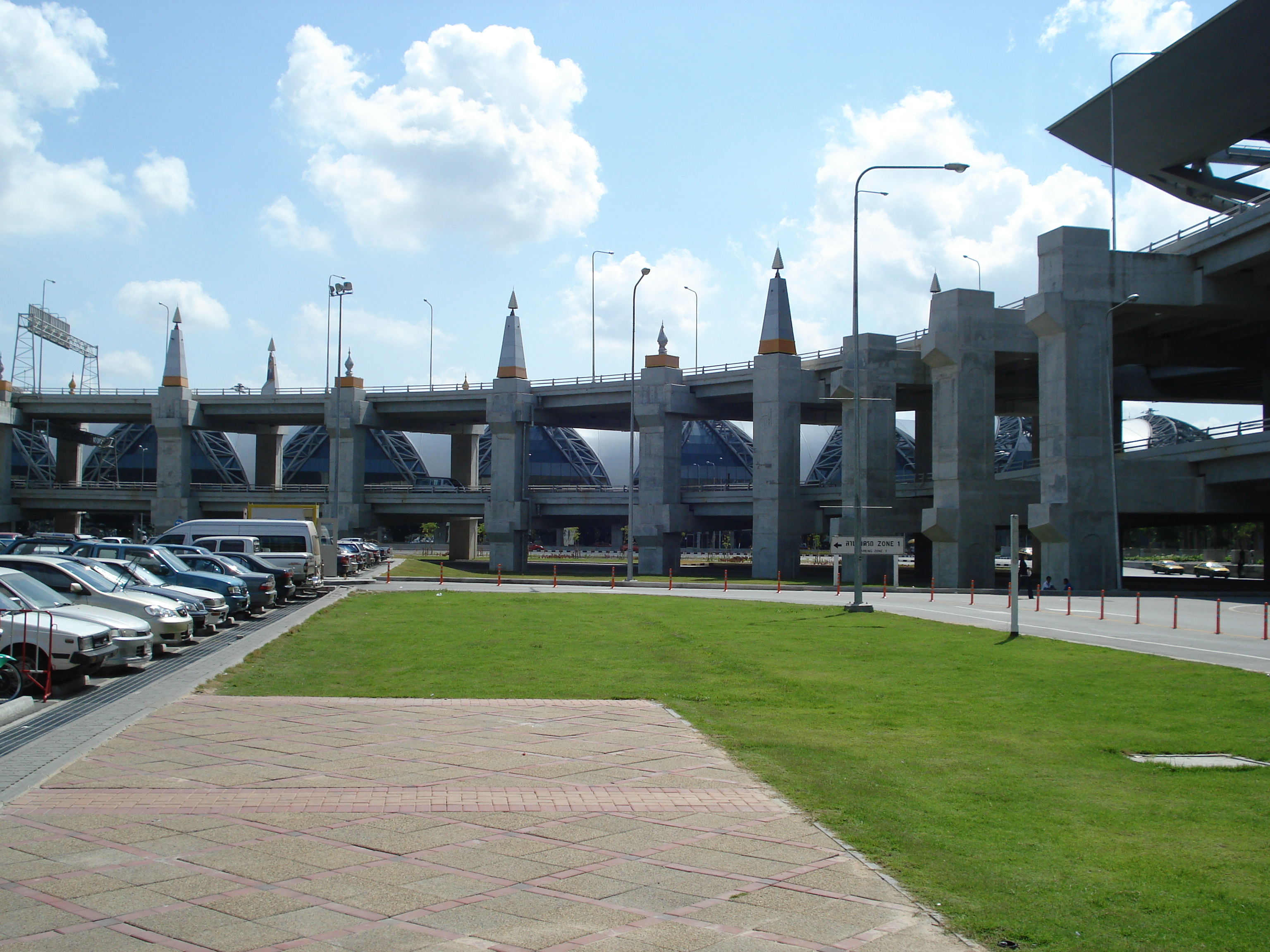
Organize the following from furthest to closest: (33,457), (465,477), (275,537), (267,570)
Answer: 1. (33,457)
2. (465,477)
3. (275,537)
4. (267,570)

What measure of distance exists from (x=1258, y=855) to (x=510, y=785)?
5463 millimetres

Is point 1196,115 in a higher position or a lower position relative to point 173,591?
higher

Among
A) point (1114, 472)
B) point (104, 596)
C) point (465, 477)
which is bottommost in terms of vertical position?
point (104, 596)

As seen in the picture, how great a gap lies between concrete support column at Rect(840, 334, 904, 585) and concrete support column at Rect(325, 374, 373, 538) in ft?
109

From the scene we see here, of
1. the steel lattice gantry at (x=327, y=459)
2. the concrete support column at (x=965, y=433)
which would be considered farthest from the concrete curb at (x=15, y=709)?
the steel lattice gantry at (x=327, y=459)

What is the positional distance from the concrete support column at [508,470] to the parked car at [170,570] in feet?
141

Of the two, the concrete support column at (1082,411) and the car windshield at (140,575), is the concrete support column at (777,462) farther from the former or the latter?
the car windshield at (140,575)

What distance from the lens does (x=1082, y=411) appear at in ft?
145

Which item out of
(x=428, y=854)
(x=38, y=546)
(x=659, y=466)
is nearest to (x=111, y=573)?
(x=38, y=546)

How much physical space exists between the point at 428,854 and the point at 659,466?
5808 centimetres

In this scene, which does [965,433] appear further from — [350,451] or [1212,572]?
[350,451]

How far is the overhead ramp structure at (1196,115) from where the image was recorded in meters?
48.8

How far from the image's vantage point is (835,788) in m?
8.59

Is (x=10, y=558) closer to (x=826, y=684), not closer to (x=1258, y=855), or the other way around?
(x=826, y=684)
